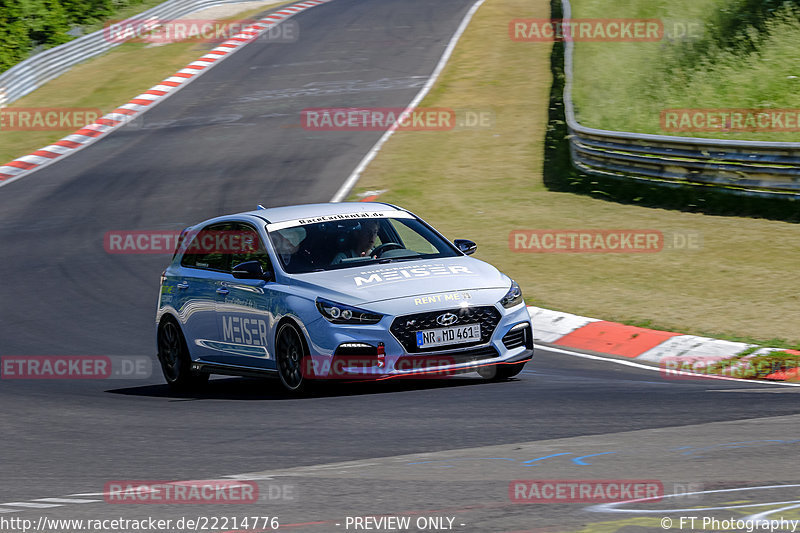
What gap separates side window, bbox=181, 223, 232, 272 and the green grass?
13.6 m

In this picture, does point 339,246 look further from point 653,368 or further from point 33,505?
point 33,505

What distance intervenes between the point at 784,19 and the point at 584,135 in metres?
9.72

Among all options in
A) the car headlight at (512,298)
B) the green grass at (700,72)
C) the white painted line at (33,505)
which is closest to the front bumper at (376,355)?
the car headlight at (512,298)

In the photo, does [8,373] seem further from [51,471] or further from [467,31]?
[467,31]

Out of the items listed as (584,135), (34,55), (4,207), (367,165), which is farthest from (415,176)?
(34,55)

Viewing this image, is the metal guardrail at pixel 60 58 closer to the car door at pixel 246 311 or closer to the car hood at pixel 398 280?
the car door at pixel 246 311

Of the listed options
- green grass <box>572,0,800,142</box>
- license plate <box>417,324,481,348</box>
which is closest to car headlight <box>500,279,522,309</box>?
license plate <box>417,324,481,348</box>

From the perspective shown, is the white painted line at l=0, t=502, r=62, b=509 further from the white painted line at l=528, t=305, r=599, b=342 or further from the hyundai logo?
the white painted line at l=528, t=305, r=599, b=342

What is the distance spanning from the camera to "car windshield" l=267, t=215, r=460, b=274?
9.94 meters

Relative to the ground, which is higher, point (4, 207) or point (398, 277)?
point (398, 277)

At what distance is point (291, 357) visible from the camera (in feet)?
31.1

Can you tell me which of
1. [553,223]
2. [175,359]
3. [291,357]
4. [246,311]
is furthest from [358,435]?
[553,223]

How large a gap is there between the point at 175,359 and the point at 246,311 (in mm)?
1432

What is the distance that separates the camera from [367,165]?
24469 millimetres
